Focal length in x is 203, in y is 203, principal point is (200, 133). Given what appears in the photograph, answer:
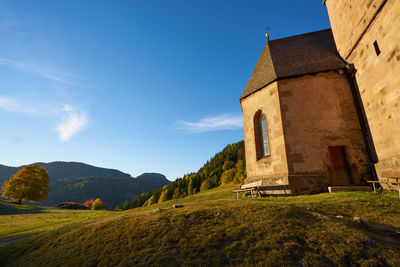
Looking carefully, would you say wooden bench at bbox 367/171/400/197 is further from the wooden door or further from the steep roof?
the steep roof

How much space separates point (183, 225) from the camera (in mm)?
5949

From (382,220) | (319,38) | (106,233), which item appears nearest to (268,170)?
(382,220)

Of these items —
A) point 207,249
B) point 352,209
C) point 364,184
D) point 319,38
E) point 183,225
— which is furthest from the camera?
point 319,38

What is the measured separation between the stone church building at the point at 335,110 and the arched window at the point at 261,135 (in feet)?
0.24

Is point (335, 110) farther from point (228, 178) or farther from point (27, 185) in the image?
point (27, 185)

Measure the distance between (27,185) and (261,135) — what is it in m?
39.5

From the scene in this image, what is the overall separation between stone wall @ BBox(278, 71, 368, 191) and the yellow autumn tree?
4099cm

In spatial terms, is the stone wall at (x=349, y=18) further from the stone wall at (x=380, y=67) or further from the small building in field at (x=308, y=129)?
the small building in field at (x=308, y=129)

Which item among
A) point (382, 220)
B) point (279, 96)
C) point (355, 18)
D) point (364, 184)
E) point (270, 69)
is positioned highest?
point (355, 18)

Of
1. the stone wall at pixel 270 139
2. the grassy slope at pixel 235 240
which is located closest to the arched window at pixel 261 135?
the stone wall at pixel 270 139

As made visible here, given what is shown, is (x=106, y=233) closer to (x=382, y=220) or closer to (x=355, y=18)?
(x=382, y=220)

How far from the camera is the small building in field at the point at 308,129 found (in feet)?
39.9

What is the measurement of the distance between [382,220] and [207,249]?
5.65 meters

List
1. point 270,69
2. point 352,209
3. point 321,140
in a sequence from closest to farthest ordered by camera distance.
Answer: point 352,209, point 321,140, point 270,69
